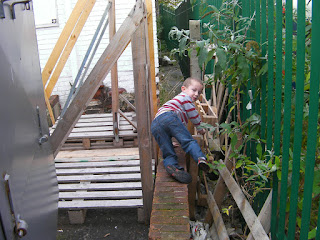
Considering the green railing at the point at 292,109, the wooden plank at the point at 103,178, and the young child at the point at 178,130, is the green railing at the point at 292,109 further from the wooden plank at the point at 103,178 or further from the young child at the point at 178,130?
the wooden plank at the point at 103,178

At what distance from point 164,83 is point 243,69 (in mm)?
5905

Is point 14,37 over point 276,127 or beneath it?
over

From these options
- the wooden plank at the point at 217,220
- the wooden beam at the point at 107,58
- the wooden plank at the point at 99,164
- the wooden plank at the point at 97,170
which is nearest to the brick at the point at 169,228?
the wooden plank at the point at 217,220

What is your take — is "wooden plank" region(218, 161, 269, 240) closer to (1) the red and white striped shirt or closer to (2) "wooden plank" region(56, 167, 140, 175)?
(1) the red and white striped shirt

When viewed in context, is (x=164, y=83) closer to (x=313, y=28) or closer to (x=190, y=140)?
(x=190, y=140)

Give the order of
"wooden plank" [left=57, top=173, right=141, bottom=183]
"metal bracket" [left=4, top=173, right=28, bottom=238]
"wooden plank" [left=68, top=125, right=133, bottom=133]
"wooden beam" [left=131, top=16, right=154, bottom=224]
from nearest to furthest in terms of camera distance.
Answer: "metal bracket" [left=4, top=173, right=28, bottom=238] < "wooden beam" [left=131, top=16, right=154, bottom=224] < "wooden plank" [left=57, top=173, right=141, bottom=183] < "wooden plank" [left=68, top=125, right=133, bottom=133]

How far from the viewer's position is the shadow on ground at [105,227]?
3342 mm

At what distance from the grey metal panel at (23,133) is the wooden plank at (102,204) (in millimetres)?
1384

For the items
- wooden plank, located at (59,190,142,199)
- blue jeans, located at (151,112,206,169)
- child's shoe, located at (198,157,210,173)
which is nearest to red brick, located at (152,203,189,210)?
child's shoe, located at (198,157,210,173)

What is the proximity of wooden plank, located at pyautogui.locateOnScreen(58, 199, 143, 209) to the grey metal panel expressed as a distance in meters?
1.38

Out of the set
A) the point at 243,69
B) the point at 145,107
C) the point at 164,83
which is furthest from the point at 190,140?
the point at 164,83

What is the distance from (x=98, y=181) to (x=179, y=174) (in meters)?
1.58

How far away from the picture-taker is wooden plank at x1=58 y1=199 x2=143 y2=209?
3.45 metres

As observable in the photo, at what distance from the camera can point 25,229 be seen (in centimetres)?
142
